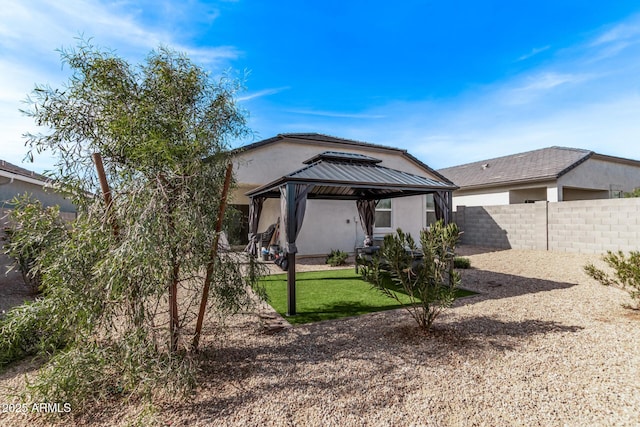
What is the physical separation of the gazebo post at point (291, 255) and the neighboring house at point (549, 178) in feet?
50.1

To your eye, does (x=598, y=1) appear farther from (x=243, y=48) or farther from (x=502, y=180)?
(x=502, y=180)

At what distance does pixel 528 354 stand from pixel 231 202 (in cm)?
433

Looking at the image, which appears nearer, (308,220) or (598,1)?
(598,1)

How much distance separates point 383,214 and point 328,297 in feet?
27.4

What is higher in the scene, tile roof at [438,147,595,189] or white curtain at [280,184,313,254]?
tile roof at [438,147,595,189]

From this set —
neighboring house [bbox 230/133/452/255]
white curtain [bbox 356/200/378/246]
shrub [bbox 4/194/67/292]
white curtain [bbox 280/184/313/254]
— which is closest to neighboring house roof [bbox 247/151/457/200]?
white curtain [bbox 280/184/313/254]

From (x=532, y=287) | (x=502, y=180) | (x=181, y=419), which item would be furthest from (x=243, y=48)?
(x=502, y=180)

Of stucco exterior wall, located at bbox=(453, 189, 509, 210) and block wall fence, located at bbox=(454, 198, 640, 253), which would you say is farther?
stucco exterior wall, located at bbox=(453, 189, 509, 210)

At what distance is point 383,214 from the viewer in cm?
1408

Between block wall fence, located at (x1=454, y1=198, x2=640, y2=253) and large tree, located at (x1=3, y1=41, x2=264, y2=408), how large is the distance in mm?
13654

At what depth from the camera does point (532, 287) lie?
7078 mm

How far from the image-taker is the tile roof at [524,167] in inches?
600

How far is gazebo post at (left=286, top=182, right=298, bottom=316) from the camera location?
5.34 m

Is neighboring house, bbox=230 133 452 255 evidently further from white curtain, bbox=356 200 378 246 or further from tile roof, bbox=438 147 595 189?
tile roof, bbox=438 147 595 189
